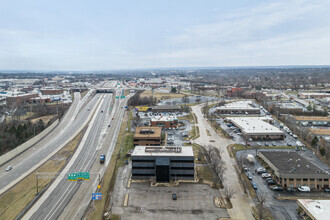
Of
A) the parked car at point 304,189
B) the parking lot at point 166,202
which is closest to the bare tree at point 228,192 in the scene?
the parking lot at point 166,202

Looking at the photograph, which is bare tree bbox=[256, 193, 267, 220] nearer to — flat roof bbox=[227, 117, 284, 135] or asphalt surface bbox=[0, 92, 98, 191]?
flat roof bbox=[227, 117, 284, 135]

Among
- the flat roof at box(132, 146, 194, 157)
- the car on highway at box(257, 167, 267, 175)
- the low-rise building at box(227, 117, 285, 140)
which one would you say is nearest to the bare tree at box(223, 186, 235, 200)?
the flat roof at box(132, 146, 194, 157)

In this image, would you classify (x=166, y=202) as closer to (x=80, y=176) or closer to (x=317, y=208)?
(x=80, y=176)

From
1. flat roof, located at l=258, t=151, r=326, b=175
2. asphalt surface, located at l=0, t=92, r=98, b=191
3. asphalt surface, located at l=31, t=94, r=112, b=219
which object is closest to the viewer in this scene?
asphalt surface, located at l=31, t=94, r=112, b=219

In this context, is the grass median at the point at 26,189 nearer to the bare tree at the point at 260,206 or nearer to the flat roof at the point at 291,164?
the bare tree at the point at 260,206

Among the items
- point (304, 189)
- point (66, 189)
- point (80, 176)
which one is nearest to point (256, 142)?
point (304, 189)

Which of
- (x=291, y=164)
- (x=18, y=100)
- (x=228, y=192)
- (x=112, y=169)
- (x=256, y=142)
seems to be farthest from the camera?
(x=18, y=100)
